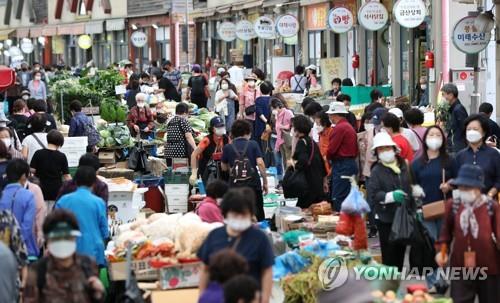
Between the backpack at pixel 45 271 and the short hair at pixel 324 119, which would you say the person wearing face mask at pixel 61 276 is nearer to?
the backpack at pixel 45 271

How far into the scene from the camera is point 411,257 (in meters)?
12.6

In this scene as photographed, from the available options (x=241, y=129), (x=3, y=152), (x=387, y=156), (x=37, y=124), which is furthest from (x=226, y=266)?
(x=37, y=124)

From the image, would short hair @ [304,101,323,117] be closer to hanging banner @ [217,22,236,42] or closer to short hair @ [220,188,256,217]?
short hair @ [220,188,256,217]

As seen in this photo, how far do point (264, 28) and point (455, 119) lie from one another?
2294 centimetres

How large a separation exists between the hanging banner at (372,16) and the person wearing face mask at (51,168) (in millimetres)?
15212

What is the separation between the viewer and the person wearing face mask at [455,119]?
1855 cm

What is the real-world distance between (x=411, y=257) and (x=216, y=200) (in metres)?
1.97

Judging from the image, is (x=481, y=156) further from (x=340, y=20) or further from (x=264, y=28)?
(x=264, y=28)

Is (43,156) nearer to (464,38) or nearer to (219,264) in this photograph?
(219,264)

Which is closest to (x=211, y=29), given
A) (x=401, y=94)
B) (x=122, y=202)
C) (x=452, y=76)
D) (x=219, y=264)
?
(x=401, y=94)

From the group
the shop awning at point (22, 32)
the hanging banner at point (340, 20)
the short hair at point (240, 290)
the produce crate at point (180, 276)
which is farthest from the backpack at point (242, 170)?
the shop awning at point (22, 32)

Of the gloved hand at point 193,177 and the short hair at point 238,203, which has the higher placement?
the short hair at point 238,203

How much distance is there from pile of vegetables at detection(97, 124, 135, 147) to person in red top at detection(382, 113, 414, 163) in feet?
29.1

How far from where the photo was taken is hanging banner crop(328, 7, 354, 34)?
3334 cm
